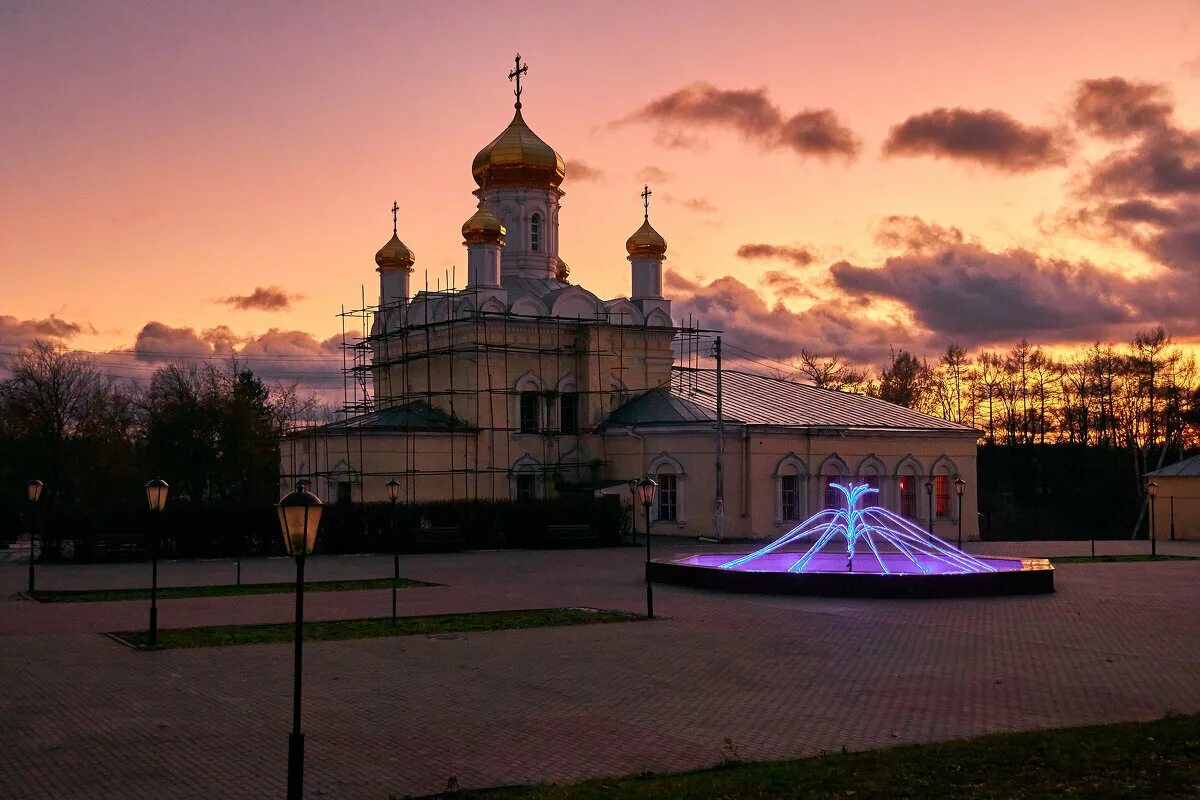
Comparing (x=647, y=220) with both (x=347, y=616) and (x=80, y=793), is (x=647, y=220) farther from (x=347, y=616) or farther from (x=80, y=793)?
(x=80, y=793)

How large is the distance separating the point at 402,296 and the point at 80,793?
130 feet

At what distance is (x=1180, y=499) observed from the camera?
47.5 metres

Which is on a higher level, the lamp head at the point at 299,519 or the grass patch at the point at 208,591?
the lamp head at the point at 299,519

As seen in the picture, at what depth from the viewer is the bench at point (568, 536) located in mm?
38312

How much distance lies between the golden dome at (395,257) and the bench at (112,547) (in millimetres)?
18709

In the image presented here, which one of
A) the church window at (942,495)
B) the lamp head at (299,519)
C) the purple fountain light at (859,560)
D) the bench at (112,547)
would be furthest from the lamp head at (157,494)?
the church window at (942,495)

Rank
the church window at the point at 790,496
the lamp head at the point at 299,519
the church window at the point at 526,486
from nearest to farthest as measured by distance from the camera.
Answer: the lamp head at the point at 299,519 → the church window at the point at 790,496 → the church window at the point at 526,486

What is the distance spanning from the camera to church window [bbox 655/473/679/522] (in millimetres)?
→ 42250

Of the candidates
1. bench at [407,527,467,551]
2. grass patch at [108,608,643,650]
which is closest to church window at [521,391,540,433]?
bench at [407,527,467,551]

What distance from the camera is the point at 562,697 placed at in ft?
44.9

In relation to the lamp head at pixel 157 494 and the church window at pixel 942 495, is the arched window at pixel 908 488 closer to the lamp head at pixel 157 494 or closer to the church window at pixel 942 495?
the church window at pixel 942 495

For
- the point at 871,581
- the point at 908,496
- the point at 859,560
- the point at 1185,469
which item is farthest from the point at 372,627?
the point at 1185,469

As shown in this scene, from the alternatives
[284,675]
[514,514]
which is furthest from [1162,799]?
[514,514]

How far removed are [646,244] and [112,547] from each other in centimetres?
2256
